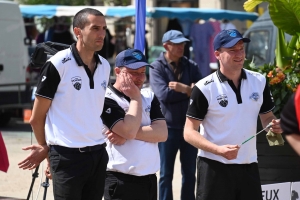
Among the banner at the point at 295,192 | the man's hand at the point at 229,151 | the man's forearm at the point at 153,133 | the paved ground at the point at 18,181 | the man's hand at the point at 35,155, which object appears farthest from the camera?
the paved ground at the point at 18,181

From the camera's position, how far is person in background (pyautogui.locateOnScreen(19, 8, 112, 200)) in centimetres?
475

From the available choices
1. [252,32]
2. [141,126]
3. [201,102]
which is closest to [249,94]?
[201,102]

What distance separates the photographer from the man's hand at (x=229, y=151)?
469cm

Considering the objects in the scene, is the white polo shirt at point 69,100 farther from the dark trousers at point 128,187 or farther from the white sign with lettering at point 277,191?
the white sign with lettering at point 277,191

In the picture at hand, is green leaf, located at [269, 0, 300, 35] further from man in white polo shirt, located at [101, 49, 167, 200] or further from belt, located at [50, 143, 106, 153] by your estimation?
belt, located at [50, 143, 106, 153]

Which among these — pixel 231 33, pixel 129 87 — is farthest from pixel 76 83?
pixel 231 33

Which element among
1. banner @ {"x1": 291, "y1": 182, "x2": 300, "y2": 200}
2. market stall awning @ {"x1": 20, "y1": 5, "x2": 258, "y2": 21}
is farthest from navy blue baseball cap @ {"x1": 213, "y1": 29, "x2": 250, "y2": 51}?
market stall awning @ {"x1": 20, "y1": 5, "x2": 258, "y2": 21}

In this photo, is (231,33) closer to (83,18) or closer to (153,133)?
(153,133)

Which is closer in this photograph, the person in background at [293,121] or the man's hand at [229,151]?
the person in background at [293,121]

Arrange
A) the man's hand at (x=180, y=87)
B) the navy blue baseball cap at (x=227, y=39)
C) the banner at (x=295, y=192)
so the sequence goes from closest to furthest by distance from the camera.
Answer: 1. the navy blue baseball cap at (x=227, y=39)
2. the banner at (x=295, y=192)
3. the man's hand at (x=180, y=87)

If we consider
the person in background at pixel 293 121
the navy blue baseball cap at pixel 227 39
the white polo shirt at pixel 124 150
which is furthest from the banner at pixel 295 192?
the person in background at pixel 293 121

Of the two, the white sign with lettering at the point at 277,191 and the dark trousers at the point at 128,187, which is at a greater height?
the dark trousers at the point at 128,187

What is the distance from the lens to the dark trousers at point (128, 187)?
5008 mm

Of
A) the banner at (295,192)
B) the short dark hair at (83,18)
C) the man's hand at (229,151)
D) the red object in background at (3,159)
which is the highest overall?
the short dark hair at (83,18)
